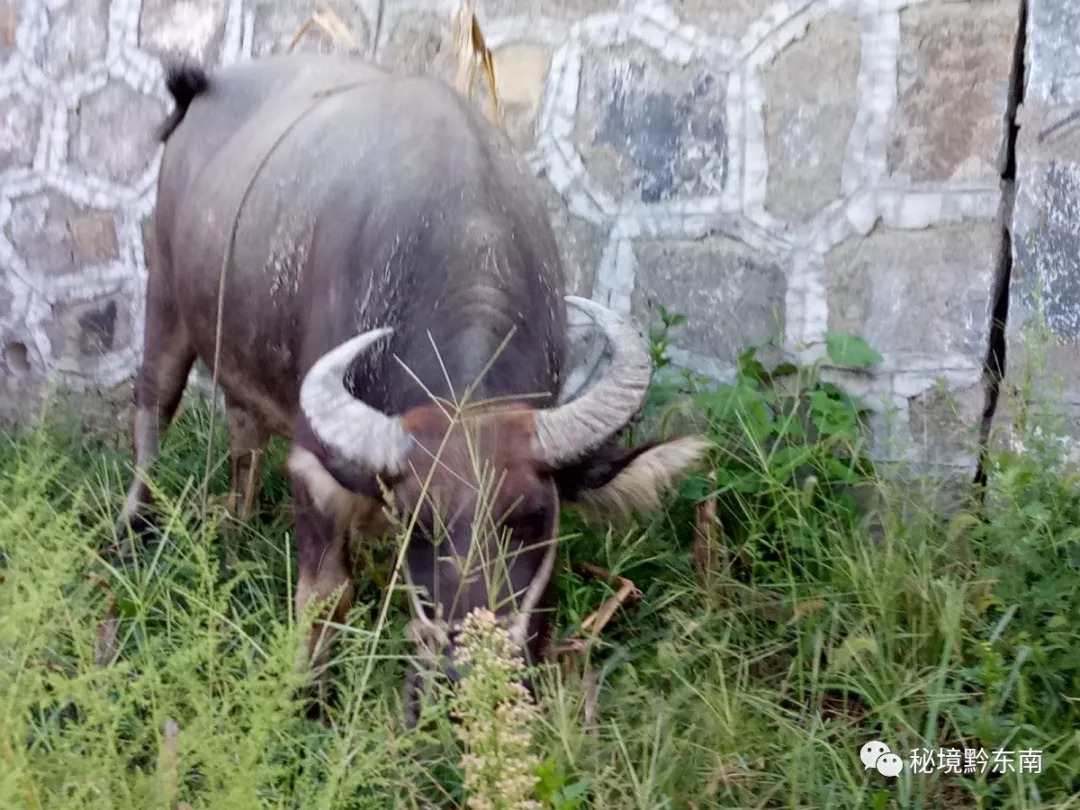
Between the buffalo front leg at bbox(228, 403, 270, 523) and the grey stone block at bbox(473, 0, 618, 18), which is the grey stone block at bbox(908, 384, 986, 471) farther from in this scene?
the buffalo front leg at bbox(228, 403, 270, 523)

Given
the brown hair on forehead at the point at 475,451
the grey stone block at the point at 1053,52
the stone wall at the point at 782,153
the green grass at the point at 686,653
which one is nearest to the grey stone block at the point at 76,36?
the stone wall at the point at 782,153

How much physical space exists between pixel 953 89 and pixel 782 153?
0.52 meters

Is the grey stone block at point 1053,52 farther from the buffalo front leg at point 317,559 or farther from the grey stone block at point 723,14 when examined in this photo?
the buffalo front leg at point 317,559

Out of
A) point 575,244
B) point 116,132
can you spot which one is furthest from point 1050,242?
point 116,132

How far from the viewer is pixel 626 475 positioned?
2.31 metres

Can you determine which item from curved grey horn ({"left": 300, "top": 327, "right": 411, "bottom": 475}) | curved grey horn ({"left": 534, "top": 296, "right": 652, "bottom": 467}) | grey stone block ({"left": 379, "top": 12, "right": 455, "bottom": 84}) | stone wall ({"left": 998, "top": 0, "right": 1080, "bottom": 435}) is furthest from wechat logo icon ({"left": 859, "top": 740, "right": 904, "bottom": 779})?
grey stone block ({"left": 379, "top": 12, "right": 455, "bottom": 84})

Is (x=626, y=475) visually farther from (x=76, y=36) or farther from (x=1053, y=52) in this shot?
(x=76, y=36)

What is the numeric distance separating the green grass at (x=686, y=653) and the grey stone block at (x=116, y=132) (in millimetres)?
1496

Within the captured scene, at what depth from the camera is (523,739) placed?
5.11ft

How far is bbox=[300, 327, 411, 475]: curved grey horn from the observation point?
81.0 inches

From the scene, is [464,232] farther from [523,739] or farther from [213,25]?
[213,25]

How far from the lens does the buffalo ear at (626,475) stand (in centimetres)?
226

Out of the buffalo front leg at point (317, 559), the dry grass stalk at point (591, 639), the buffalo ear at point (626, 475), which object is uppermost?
the buffalo ear at point (626, 475)

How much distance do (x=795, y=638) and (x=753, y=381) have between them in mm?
914
